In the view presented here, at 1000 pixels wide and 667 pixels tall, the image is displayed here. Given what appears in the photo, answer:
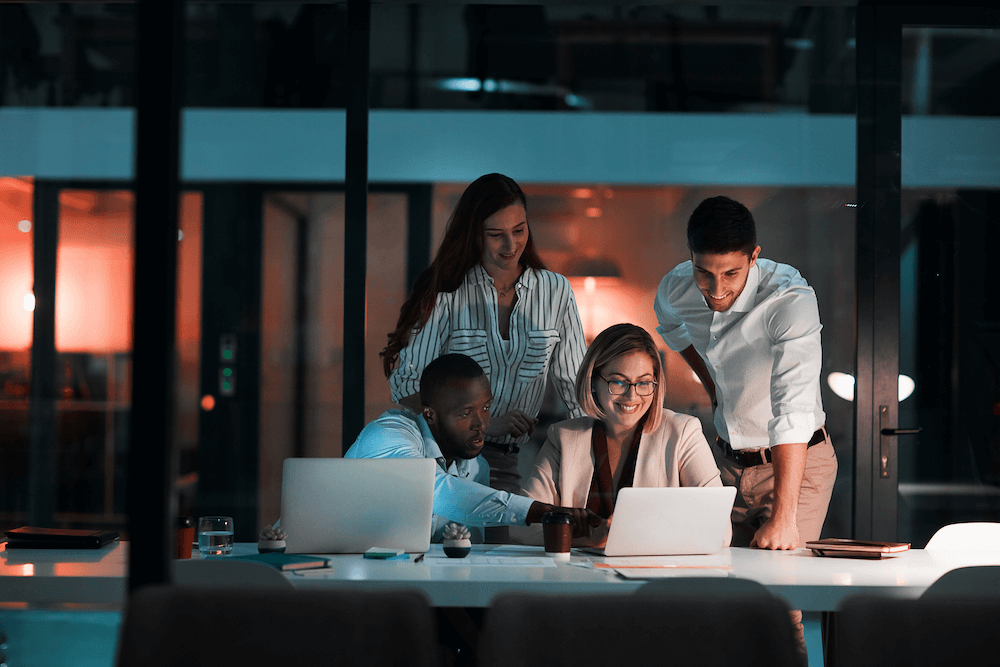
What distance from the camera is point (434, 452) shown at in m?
3.70

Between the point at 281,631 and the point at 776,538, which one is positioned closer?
the point at 281,631

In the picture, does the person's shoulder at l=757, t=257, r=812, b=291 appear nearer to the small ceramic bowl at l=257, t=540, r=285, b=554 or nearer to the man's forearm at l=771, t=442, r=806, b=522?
the man's forearm at l=771, t=442, r=806, b=522

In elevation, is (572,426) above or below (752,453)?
above

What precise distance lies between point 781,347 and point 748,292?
0.31 meters

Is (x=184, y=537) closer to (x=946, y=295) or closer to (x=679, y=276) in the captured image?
(x=679, y=276)

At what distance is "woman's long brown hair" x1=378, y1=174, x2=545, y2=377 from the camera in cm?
435

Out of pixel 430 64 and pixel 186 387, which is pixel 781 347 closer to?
pixel 430 64

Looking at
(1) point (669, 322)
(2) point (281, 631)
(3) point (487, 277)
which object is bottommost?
(2) point (281, 631)

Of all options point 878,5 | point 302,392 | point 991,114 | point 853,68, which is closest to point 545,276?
point 302,392

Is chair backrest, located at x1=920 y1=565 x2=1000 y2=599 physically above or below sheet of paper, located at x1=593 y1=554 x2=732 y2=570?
above

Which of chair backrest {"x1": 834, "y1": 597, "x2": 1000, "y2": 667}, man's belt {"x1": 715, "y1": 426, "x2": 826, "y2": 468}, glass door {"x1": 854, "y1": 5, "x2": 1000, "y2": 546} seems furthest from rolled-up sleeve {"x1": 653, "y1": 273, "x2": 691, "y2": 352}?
chair backrest {"x1": 834, "y1": 597, "x2": 1000, "y2": 667}

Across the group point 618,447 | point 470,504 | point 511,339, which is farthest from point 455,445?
point 618,447

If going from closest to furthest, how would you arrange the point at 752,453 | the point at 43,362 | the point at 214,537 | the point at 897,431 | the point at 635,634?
1. the point at 635,634
2. the point at 214,537
3. the point at 752,453
4. the point at 897,431
5. the point at 43,362

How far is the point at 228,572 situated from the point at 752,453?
2.72m
